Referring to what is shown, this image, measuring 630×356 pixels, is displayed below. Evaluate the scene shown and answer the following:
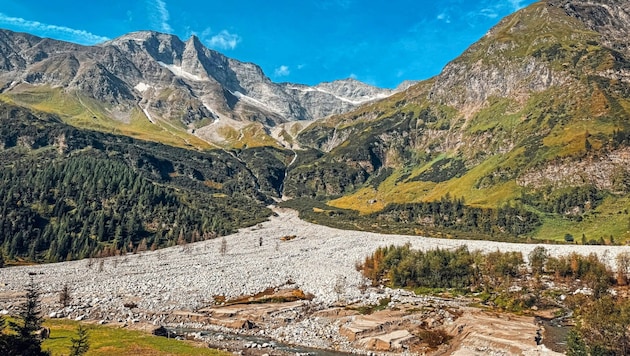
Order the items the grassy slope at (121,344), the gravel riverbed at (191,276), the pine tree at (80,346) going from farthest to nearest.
Result: the gravel riverbed at (191,276), the grassy slope at (121,344), the pine tree at (80,346)

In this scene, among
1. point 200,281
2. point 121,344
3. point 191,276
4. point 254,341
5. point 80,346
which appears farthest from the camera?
point 191,276

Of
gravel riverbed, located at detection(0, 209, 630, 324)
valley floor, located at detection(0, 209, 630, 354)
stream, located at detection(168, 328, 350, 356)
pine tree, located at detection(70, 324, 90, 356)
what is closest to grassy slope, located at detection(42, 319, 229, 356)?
stream, located at detection(168, 328, 350, 356)

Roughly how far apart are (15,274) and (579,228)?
198373mm

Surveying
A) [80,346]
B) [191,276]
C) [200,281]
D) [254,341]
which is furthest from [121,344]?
[191,276]

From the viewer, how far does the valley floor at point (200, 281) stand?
61191 millimetres

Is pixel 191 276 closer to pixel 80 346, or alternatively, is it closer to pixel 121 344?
pixel 121 344

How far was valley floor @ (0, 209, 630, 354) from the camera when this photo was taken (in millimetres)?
61191

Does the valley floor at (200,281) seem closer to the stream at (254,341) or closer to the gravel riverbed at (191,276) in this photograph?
the gravel riverbed at (191,276)

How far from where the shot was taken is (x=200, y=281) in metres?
89.9

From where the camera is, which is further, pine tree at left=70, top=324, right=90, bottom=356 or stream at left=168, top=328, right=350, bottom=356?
stream at left=168, top=328, right=350, bottom=356

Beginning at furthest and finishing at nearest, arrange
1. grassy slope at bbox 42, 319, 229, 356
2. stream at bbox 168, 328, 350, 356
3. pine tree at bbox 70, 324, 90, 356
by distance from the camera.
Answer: stream at bbox 168, 328, 350, 356 < grassy slope at bbox 42, 319, 229, 356 < pine tree at bbox 70, 324, 90, 356

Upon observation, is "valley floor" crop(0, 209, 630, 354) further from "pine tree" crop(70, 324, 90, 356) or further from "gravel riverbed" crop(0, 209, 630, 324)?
"pine tree" crop(70, 324, 90, 356)

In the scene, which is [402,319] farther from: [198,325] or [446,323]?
[198,325]

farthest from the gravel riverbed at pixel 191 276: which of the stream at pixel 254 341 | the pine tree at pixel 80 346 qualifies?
the pine tree at pixel 80 346
